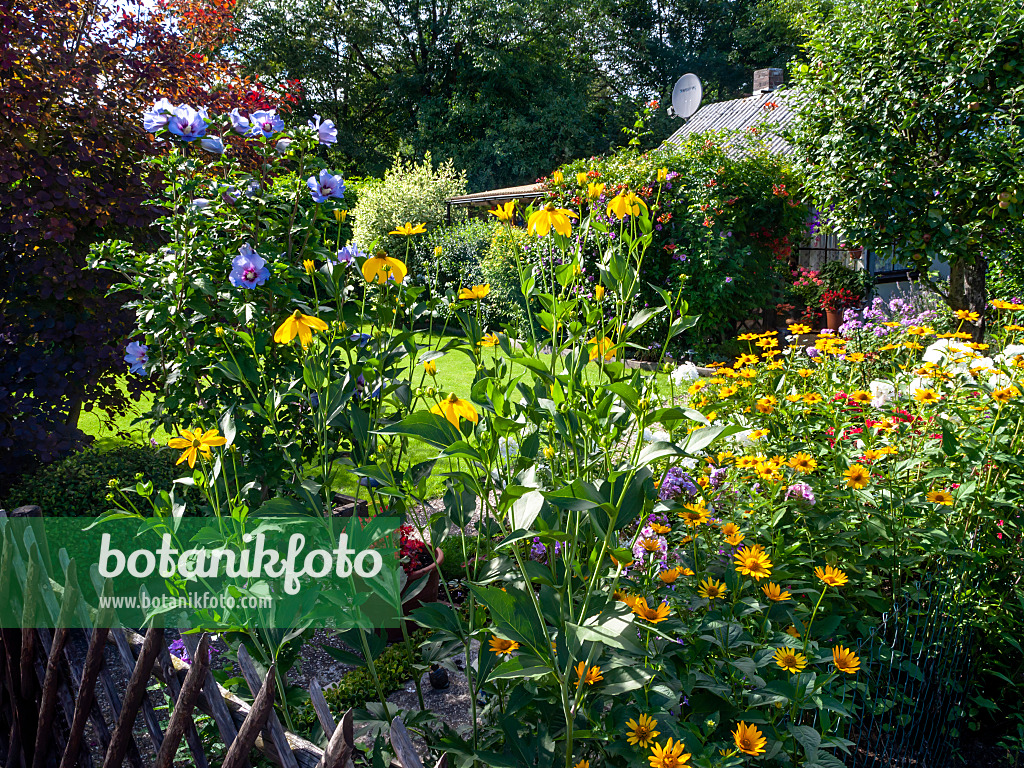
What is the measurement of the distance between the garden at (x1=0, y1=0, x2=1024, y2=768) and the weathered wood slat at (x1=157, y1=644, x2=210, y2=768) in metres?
0.04

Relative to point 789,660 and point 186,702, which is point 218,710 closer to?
point 186,702

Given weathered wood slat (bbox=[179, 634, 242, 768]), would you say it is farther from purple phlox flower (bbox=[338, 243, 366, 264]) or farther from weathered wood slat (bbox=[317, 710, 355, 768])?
purple phlox flower (bbox=[338, 243, 366, 264])

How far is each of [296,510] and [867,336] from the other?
535 cm

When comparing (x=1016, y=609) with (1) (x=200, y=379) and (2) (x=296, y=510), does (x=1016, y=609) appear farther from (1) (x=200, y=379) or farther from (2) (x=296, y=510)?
(1) (x=200, y=379)

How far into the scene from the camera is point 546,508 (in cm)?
116

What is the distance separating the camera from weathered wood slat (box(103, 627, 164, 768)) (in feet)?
4.03

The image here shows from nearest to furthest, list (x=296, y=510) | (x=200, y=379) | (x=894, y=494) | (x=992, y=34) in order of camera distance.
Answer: (x=296, y=510), (x=894, y=494), (x=200, y=379), (x=992, y=34)

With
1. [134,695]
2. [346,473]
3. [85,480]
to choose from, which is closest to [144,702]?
[134,695]

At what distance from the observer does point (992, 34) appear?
16.6 feet

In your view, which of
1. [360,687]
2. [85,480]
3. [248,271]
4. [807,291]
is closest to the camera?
[248,271]

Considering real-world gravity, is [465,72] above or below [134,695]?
above

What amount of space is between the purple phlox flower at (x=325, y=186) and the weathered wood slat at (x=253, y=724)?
158cm

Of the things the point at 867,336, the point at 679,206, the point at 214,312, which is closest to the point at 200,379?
the point at 214,312

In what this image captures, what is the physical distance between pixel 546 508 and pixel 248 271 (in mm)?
1387
